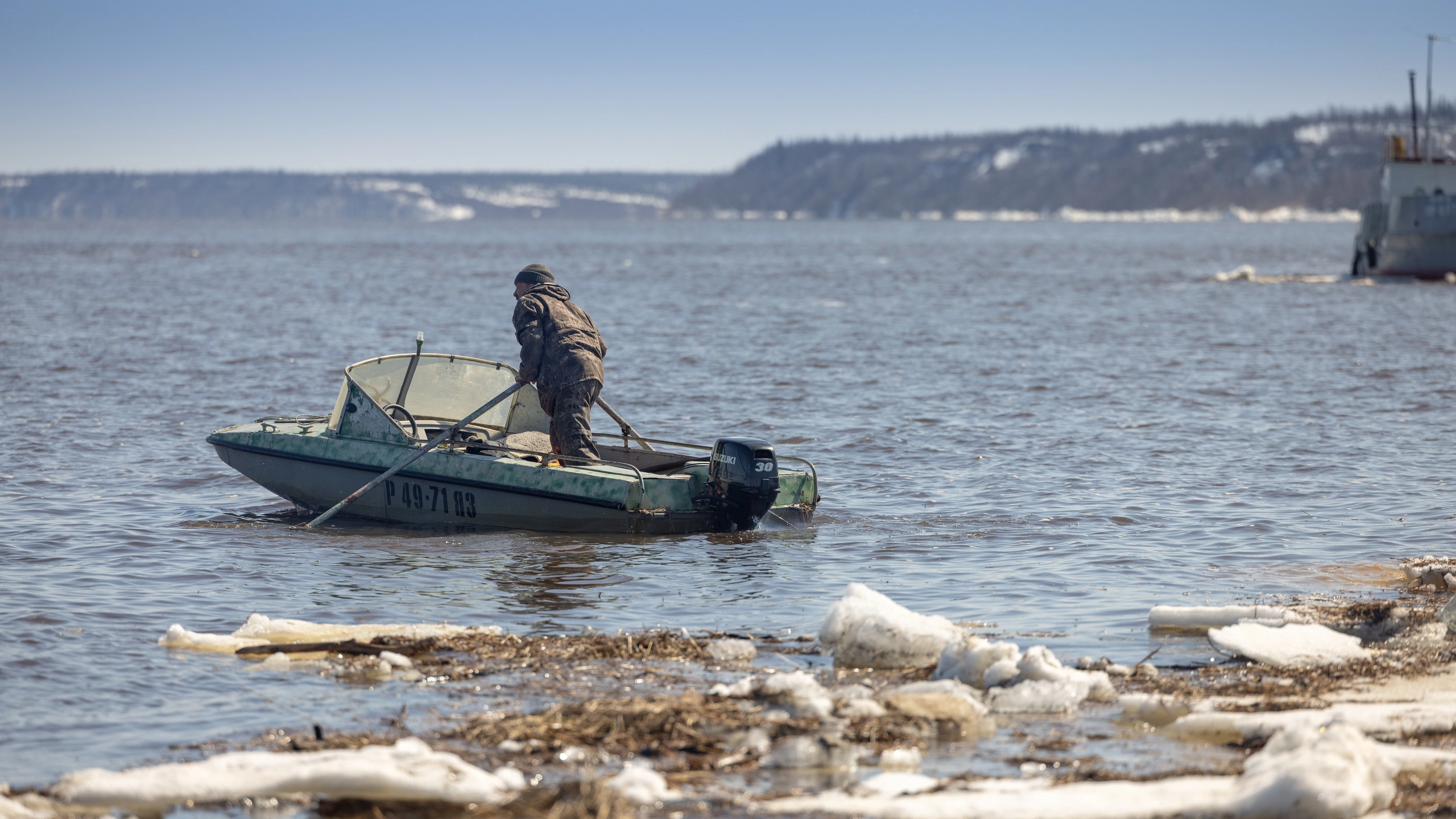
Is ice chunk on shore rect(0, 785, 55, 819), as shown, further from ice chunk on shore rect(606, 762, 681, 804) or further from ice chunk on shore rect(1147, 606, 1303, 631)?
ice chunk on shore rect(1147, 606, 1303, 631)

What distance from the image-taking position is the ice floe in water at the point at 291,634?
806 centimetres

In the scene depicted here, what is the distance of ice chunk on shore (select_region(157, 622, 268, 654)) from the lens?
316 inches

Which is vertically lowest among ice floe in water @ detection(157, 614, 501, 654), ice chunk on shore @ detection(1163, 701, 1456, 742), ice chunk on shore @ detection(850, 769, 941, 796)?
ice chunk on shore @ detection(1163, 701, 1456, 742)

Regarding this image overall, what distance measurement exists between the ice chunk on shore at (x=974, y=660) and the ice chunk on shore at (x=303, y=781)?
252 cm

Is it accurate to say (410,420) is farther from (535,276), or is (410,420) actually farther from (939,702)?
(939,702)

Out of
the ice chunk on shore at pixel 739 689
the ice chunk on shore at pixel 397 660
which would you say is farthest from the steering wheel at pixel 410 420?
the ice chunk on shore at pixel 739 689

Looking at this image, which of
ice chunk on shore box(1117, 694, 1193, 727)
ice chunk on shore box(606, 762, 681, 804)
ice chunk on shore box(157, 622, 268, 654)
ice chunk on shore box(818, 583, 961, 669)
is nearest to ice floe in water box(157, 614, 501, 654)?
ice chunk on shore box(157, 622, 268, 654)

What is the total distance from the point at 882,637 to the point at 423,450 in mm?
5584

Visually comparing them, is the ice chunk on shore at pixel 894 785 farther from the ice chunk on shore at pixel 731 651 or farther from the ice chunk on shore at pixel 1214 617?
the ice chunk on shore at pixel 1214 617

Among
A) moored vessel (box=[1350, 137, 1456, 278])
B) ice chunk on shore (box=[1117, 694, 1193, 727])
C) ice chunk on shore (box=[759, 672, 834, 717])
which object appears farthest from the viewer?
moored vessel (box=[1350, 137, 1456, 278])

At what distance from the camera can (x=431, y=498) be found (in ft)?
39.8

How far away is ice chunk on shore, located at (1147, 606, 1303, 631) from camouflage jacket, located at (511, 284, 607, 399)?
17.1ft

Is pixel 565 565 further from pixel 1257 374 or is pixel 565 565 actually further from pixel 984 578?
pixel 1257 374

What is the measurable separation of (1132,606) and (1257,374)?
683 inches
